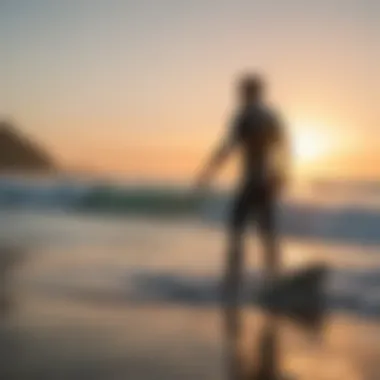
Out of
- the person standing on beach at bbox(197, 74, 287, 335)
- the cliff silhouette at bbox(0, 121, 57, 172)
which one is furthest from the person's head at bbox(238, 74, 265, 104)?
the cliff silhouette at bbox(0, 121, 57, 172)

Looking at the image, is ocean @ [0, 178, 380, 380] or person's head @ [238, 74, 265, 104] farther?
person's head @ [238, 74, 265, 104]

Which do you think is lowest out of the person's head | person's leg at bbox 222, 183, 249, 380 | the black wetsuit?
person's leg at bbox 222, 183, 249, 380

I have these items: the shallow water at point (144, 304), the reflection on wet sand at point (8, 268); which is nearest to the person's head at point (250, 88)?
the shallow water at point (144, 304)

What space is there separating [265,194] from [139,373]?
0.48 m

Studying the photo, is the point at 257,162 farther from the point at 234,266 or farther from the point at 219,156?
the point at 234,266

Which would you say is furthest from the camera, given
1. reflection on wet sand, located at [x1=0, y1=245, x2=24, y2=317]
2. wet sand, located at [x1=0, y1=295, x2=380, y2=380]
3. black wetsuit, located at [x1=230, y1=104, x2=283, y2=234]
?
reflection on wet sand, located at [x1=0, y1=245, x2=24, y2=317]

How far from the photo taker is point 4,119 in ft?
5.92

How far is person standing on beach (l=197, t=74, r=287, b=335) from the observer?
1588 mm

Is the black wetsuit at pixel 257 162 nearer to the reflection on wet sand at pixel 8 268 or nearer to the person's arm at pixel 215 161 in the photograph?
the person's arm at pixel 215 161

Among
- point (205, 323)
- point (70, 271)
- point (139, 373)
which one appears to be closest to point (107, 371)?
point (139, 373)

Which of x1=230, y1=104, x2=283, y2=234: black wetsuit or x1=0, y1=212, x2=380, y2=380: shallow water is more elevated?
x1=230, y1=104, x2=283, y2=234: black wetsuit

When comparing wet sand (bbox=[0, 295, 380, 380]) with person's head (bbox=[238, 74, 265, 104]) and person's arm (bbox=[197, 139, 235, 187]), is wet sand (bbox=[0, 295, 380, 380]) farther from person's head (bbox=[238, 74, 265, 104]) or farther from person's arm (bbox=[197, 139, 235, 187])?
person's head (bbox=[238, 74, 265, 104])

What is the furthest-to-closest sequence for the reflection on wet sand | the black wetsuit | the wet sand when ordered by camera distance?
1. the reflection on wet sand
2. the black wetsuit
3. the wet sand

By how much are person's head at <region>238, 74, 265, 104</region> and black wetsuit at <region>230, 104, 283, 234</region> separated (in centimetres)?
2
